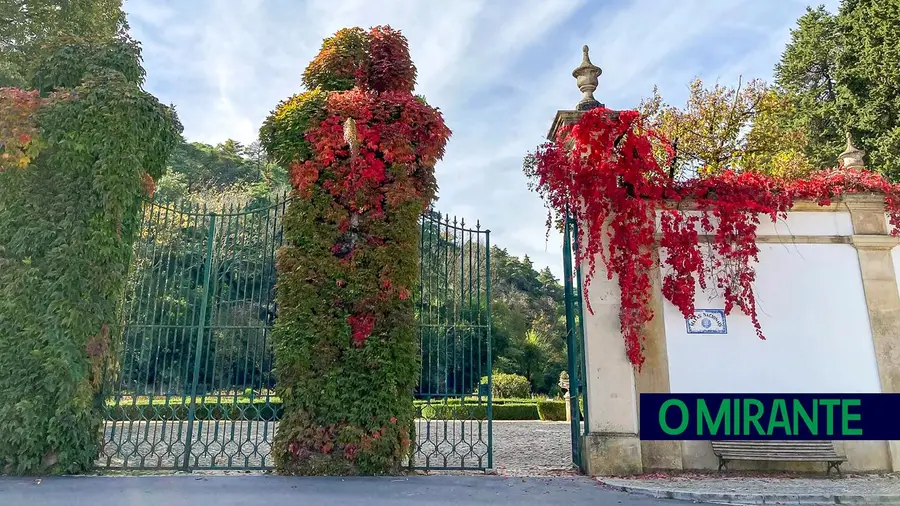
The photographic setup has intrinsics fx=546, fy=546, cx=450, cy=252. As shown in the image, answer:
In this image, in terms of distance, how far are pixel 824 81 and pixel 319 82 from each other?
2048 cm

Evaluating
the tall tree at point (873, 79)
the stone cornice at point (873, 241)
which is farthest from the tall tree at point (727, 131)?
the stone cornice at point (873, 241)

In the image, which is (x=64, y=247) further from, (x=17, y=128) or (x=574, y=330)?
(x=574, y=330)

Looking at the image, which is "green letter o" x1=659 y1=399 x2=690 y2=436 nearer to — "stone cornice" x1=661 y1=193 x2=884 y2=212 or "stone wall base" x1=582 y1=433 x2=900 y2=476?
"stone wall base" x1=582 y1=433 x2=900 y2=476

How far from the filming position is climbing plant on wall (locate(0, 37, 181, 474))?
5.51 metres

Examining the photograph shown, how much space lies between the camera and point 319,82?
6965 millimetres

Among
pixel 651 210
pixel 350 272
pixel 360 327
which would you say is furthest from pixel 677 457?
pixel 350 272

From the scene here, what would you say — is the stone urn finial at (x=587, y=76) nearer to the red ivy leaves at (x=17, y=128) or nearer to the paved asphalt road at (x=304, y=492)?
the paved asphalt road at (x=304, y=492)

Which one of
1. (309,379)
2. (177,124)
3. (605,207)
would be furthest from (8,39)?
(605,207)

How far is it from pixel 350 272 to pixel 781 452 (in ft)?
16.1

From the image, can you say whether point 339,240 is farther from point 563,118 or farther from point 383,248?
point 563,118

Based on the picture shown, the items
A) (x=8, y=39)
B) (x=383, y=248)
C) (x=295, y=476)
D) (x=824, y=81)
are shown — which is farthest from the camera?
(x=824, y=81)

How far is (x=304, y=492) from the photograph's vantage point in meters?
4.92

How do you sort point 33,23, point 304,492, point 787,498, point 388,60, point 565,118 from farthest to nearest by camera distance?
point 33,23 < point 388,60 < point 565,118 < point 304,492 < point 787,498

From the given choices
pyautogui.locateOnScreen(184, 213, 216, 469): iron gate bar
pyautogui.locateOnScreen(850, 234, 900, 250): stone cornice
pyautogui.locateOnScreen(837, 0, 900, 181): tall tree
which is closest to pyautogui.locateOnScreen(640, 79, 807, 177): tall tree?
pyautogui.locateOnScreen(837, 0, 900, 181): tall tree
